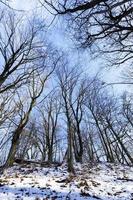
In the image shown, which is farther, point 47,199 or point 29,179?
point 29,179

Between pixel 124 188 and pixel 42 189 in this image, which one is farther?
pixel 124 188

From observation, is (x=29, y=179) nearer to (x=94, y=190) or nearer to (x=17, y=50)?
(x=94, y=190)

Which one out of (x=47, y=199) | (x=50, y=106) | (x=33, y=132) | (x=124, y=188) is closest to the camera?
(x=47, y=199)

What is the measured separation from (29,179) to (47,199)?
3.24 m

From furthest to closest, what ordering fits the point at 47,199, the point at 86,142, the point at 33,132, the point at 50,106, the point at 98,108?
1. the point at 86,142
2. the point at 33,132
3. the point at 98,108
4. the point at 50,106
5. the point at 47,199

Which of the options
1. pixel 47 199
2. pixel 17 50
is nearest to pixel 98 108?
pixel 17 50

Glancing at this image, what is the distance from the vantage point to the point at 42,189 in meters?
9.62

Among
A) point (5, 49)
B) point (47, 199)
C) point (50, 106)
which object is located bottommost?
point (47, 199)

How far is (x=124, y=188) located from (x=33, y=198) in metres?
4.27

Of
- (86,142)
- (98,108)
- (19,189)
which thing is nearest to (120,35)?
(19,189)

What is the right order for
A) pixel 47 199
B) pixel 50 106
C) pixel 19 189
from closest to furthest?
1. pixel 47 199
2. pixel 19 189
3. pixel 50 106

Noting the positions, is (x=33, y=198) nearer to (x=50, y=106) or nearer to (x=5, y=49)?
(x=5, y=49)

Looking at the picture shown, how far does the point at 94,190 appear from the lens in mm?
9836

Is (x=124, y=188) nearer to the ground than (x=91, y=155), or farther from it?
nearer to the ground
